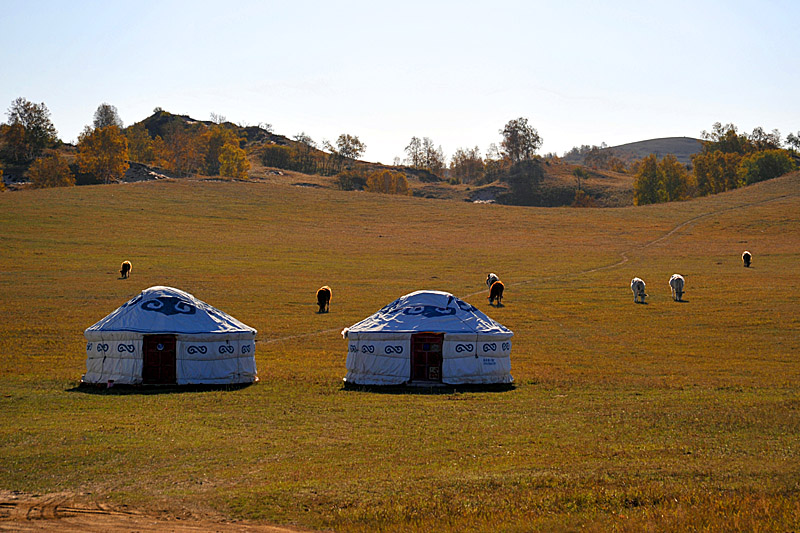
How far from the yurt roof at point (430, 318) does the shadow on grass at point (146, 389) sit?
10.7 feet

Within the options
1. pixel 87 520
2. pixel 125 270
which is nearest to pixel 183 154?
pixel 125 270

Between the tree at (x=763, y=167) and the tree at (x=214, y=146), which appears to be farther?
the tree at (x=214, y=146)

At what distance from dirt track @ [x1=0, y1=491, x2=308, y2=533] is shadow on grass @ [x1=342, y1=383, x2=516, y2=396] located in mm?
9342

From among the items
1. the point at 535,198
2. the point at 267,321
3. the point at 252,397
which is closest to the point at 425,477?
the point at 252,397

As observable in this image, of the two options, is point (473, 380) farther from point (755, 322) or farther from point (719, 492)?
point (755, 322)

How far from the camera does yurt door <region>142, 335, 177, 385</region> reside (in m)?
18.0

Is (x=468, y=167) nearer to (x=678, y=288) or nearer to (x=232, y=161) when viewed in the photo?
(x=232, y=161)

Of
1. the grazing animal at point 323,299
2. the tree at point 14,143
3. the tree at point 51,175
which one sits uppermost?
the tree at point 14,143

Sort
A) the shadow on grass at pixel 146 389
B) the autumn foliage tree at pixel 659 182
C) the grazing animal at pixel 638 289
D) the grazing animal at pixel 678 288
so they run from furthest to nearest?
the autumn foliage tree at pixel 659 182 < the grazing animal at pixel 678 288 < the grazing animal at pixel 638 289 < the shadow on grass at pixel 146 389

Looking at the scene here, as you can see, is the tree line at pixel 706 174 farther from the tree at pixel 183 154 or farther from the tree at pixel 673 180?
the tree at pixel 183 154

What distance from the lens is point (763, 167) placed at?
11906cm

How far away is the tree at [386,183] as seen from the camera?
133 metres

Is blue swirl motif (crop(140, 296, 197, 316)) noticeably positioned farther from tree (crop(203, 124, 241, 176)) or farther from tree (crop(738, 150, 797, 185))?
tree (crop(203, 124, 241, 176))

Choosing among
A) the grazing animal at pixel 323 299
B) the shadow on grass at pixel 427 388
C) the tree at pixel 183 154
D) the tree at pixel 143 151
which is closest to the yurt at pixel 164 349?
the shadow on grass at pixel 427 388
